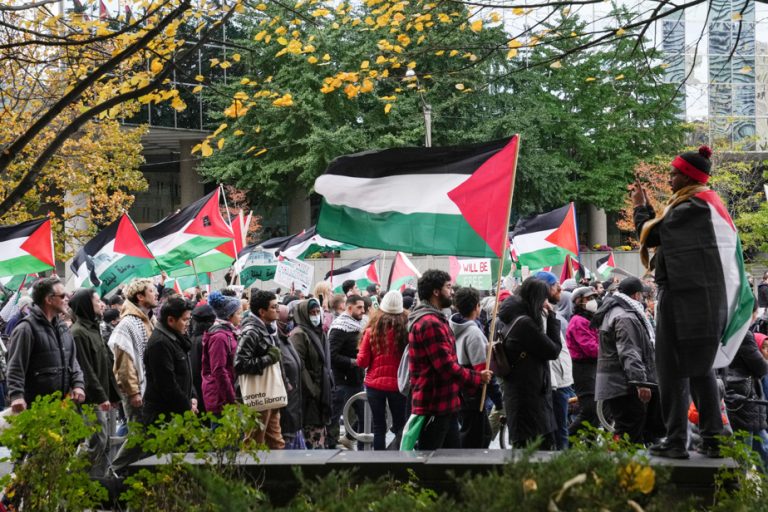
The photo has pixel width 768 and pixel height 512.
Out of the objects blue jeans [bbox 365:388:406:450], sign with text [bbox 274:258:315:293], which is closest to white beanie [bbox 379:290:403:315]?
blue jeans [bbox 365:388:406:450]

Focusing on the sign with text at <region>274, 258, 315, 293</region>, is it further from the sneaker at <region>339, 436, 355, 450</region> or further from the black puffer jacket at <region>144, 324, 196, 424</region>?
the black puffer jacket at <region>144, 324, 196, 424</region>

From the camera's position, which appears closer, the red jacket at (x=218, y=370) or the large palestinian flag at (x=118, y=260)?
the red jacket at (x=218, y=370)

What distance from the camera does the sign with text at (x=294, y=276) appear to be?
1959cm

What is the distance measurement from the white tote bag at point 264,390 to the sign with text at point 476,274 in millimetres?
12572

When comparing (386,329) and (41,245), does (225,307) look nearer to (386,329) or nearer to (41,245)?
(386,329)

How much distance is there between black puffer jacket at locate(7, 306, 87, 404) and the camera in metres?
8.56

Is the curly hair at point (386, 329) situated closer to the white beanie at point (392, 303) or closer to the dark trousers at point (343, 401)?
the white beanie at point (392, 303)

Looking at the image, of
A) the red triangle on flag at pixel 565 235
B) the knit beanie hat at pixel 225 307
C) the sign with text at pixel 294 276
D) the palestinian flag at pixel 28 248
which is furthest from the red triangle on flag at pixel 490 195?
the sign with text at pixel 294 276

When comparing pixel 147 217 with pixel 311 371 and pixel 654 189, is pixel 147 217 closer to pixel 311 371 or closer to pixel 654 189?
pixel 654 189

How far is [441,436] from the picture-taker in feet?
26.0

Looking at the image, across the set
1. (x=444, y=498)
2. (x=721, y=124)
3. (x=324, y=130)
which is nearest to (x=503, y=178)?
(x=444, y=498)

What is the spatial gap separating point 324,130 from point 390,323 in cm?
3592

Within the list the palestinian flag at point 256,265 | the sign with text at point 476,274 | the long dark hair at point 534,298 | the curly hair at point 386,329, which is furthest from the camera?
the palestinian flag at point 256,265

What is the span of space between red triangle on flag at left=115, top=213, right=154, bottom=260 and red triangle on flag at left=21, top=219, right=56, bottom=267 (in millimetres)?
1171
